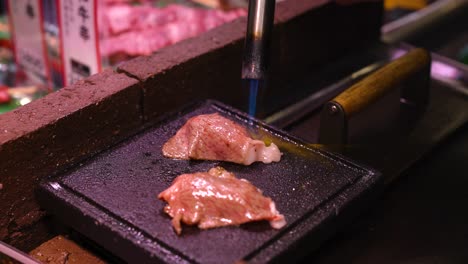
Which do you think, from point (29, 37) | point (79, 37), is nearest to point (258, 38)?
point (79, 37)

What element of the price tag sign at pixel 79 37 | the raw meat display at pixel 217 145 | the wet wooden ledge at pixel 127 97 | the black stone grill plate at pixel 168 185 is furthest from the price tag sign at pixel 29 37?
the raw meat display at pixel 217 145

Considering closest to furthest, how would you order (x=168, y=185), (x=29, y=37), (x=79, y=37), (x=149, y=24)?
(x=168, y=185) → (x=79, y=37) → (x=29, y=37) → (x=149, y=24)

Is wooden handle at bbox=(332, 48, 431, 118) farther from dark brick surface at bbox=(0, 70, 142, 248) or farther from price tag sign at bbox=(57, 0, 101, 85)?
price tag sign at bbox=(57, 0, 101, 85)

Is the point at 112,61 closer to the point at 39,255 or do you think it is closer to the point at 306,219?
the point at 39,255

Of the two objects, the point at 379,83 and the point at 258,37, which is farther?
the point at 379,83

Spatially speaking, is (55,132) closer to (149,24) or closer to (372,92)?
(372,92)

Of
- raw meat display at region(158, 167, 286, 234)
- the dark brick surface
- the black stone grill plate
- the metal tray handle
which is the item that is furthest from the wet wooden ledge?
the metal tray handle
